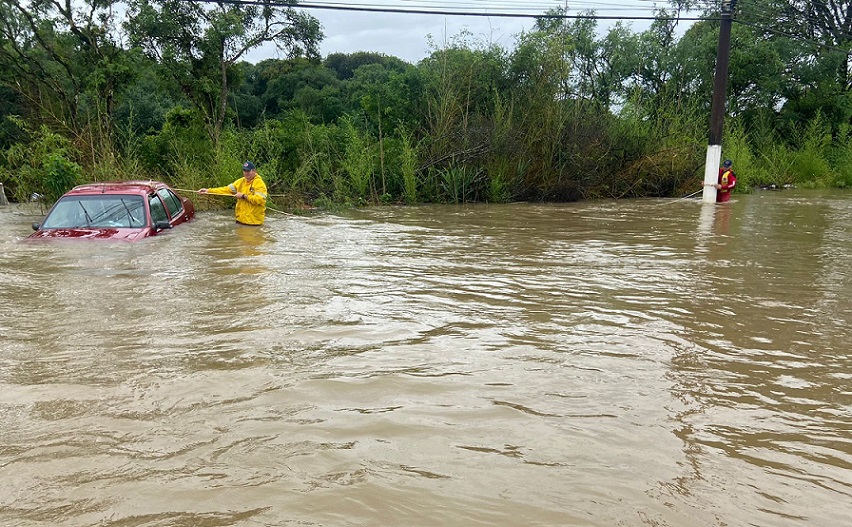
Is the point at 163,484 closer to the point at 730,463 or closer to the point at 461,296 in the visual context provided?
the point at 730,463

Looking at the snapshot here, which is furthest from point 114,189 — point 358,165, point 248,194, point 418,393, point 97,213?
point 358,165

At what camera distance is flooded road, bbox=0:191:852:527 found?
2.92 metres

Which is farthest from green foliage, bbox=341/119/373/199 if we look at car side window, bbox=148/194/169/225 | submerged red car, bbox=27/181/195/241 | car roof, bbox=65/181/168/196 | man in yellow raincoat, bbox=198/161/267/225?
submerged red car, bbox=27/181/195/241

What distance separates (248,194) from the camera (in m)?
11.4

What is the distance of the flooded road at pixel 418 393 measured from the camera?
2.92m

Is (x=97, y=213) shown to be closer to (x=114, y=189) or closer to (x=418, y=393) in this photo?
(x=114, y=189)

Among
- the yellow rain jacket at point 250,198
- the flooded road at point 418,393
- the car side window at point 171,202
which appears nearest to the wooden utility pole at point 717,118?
the flooded road at point 418,393

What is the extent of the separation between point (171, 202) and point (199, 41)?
40.4 ft

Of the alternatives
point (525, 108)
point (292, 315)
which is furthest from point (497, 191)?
point (292, 315)

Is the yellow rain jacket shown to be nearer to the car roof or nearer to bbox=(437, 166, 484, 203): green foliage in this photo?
the car roof

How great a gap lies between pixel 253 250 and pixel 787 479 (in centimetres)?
771

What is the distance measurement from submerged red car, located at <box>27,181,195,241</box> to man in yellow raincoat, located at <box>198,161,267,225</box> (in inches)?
62.0

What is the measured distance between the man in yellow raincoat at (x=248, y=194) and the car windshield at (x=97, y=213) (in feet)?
5.68

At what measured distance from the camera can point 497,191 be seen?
18.1 meters
